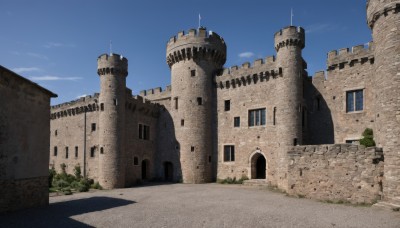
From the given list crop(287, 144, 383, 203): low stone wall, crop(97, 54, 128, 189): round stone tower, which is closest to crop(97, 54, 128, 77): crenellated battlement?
crop(97, 54, 128, 189): round stone tower

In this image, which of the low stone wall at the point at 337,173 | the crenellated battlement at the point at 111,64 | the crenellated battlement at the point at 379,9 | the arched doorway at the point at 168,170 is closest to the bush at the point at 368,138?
the low stone wall at the point at 337,173

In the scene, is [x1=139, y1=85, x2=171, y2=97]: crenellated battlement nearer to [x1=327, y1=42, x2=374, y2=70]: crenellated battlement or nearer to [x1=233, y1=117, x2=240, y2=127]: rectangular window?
[x1=233, y1=117, x2=240, y2=127]: rectangular window

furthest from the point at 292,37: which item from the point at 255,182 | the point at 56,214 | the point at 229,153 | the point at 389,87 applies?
the point at 56,214

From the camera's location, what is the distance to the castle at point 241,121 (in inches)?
593

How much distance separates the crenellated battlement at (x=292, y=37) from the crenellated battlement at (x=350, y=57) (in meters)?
2.51

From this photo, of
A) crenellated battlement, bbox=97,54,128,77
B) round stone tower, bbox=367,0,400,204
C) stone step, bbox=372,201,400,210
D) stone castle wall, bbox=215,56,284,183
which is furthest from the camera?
crenellated battlement, bbox=97,54,128,77

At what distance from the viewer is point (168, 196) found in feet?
57.2

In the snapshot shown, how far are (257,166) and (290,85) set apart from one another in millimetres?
8304

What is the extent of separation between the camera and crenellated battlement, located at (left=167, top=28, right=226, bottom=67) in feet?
86.4

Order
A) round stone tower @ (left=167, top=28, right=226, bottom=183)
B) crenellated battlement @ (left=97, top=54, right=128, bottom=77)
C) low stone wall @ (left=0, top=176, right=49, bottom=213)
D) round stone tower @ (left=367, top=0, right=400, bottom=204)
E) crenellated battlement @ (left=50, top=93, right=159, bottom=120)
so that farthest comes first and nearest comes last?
crenellated battlement @ (left=50, top=93, right=159, bottom=120), round stone tower @ (left=167, top=28, right=226, bottom=183), crenellated battlement @ (left=97, top=54, right=128, bottom=77), round stone tower @ (left=367, top=0, right=400, bottom=204), low stone wall @ (left=0, top=176, right=49, bottom=213)

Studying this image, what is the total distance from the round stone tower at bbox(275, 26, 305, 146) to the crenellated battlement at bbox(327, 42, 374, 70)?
2.31 m

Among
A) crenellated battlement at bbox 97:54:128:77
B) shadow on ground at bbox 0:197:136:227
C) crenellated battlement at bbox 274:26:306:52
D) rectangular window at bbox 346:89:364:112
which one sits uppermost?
crenellated battlement at bbox 274:26:306:52

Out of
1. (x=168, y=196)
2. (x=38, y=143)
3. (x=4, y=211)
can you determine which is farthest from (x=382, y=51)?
(x=4, y=211)

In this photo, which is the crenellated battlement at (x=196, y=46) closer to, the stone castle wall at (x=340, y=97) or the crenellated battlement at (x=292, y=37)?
the crenellated battlement at (x=292, y=37)
